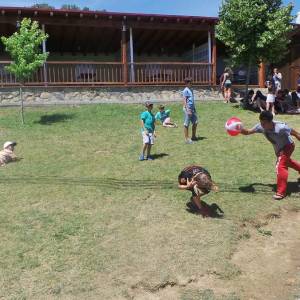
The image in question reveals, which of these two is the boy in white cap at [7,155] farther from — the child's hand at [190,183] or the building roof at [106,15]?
→ the building roof at [106,15]

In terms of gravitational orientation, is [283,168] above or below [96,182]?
above

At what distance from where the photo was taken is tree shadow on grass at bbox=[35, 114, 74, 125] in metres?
15.1

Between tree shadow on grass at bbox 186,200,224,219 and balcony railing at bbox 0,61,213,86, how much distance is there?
39.1 ft

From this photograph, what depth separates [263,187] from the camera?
812cm

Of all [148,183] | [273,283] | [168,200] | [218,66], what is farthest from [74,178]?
[218,66]

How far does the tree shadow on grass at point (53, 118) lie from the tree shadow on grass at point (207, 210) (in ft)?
28.7

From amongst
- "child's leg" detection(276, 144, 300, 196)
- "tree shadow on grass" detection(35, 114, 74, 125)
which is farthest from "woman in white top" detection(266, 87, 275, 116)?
"child's leg" detection(276, 144, 300, 196)

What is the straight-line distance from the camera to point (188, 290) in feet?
16.8

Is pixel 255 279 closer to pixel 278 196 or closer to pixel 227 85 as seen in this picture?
pixel 278 196

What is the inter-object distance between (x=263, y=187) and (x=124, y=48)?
11.9 metres

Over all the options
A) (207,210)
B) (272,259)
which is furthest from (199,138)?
(272,259)

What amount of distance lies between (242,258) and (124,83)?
13576 millimetres

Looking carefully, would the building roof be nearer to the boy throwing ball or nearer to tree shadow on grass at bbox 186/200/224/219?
the boy throwing ball

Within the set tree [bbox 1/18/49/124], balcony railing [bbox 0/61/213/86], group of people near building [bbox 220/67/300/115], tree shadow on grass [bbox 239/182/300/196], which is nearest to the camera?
tree shadow on grass [bbox 239/182/300/196]
